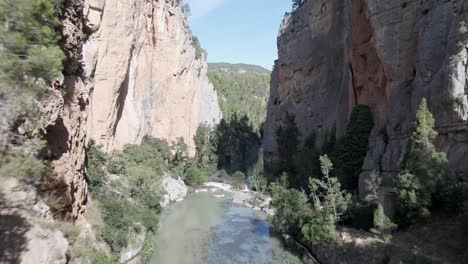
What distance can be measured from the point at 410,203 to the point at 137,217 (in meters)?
15.7

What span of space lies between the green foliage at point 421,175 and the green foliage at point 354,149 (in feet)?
30.6

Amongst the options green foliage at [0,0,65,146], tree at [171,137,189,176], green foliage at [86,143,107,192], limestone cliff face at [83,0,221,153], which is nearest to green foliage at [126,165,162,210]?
green foliage at [86,143,107,192]

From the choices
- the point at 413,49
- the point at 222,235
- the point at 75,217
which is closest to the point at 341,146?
the point at 413,49

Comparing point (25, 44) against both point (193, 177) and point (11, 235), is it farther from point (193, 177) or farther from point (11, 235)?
point (193, 177)

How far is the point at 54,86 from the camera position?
1146 cm

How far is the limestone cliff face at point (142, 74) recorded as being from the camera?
1393 inches

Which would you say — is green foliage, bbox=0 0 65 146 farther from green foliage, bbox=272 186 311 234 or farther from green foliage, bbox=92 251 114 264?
green foliage, bbox=272 186 311 234

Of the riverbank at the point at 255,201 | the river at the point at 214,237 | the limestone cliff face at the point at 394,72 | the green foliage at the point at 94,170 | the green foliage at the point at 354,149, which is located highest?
the limestone cliff face at the point at 394,72

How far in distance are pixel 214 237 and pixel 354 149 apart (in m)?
12.5

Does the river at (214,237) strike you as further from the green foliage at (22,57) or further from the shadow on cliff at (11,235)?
the green foliage at (22,57)

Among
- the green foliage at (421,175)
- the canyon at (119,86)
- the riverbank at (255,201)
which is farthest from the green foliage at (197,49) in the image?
the green foliage at (421,175)

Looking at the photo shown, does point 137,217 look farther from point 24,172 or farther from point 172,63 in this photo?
point 172,63

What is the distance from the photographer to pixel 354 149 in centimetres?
2838

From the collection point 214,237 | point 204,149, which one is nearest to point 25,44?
point 214,237
